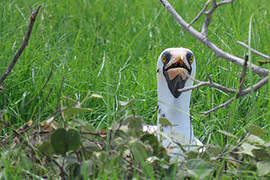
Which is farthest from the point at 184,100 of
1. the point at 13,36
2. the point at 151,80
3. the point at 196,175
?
the point at 13,36

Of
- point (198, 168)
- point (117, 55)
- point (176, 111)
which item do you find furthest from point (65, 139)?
point (117, 55)

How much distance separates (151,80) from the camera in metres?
3.79

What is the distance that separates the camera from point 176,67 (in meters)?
2.92

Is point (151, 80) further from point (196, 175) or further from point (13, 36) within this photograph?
point (196, 175)

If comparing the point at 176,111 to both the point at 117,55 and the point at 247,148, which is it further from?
the point at 117,55

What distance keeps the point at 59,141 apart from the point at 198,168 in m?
0.55

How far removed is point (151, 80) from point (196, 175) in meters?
1.84

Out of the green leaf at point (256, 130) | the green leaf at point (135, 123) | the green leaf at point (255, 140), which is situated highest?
the green leaf at point (135, 123)

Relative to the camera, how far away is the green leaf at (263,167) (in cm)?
207

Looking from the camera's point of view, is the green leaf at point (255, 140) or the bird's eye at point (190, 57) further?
the bird's eye at point (190, 57)

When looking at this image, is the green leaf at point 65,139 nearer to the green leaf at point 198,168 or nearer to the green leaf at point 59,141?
the green leaf at point 59,141

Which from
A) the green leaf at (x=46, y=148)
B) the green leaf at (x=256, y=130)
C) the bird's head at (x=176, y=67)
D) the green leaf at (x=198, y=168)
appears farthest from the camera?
the bird's head at (x=176, y=67)

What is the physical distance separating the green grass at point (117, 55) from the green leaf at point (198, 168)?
637mm

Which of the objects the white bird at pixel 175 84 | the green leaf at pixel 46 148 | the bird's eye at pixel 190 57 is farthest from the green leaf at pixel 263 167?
the bird's eye at pixel 190 57
